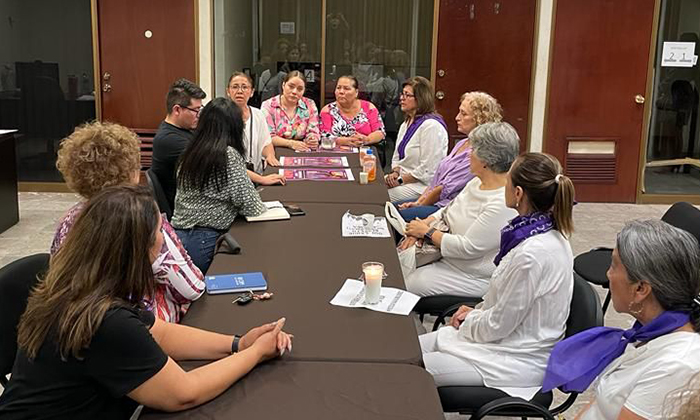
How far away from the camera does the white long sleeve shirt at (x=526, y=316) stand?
2473mm

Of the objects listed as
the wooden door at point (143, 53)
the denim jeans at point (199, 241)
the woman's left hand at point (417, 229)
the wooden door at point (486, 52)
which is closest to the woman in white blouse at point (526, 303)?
the woman's left hand at point (417, 229)

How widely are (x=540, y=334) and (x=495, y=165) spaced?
42.6 inches

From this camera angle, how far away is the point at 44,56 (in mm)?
7531

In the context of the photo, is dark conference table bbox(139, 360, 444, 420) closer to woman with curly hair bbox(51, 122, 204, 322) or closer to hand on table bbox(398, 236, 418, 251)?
woman with curly hair bbox(51, 122, 204, 322)

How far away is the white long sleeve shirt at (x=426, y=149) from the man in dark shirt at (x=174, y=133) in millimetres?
1760

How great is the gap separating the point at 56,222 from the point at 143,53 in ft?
6.69

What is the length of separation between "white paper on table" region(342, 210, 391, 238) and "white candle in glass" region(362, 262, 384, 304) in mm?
829

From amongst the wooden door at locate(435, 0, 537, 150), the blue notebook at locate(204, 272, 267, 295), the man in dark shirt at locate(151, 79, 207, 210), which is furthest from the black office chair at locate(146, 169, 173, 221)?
the wooden door at locate(435, 0, 537, 150)

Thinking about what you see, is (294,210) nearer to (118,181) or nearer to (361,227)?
(361,227)

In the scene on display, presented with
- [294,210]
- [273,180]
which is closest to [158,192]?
[273,180]

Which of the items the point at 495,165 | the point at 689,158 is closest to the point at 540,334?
the point at 495,165

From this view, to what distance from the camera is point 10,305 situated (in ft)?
7.80

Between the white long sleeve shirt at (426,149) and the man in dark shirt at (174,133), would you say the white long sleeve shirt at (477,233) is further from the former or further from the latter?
the white long sleeve shirt at (426,149)

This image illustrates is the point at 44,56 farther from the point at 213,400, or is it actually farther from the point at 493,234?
the point at 213,400
